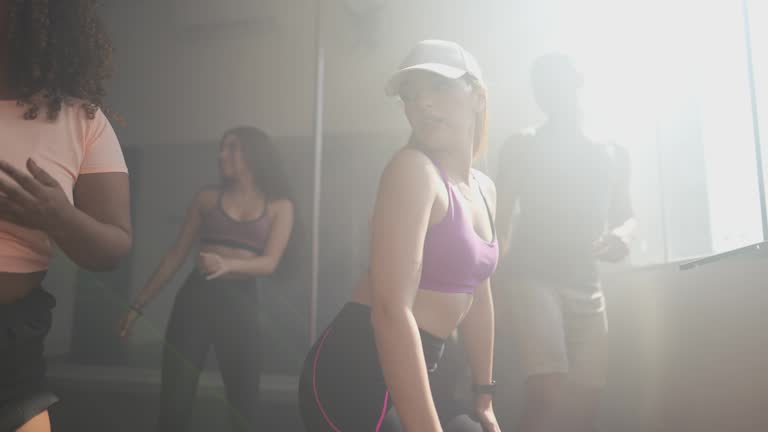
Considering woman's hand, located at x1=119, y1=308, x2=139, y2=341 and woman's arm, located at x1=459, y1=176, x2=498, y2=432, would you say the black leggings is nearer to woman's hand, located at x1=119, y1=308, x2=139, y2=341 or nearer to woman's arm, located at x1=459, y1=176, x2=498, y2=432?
woman's arm, located at x1=459, y1=176, x2=498, y2=432

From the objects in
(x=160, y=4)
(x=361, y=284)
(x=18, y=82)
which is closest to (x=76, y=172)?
(x=18, y=82)

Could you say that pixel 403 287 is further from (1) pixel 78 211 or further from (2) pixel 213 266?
(2) pixel 213 266

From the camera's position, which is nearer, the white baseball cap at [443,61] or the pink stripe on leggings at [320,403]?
the pink stripe on leggings at [320,403]

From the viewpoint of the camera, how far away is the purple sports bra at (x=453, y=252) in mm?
716

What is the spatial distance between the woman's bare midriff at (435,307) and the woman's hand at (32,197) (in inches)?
16.0

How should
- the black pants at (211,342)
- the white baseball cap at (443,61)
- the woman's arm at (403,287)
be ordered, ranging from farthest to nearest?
the black pants at (211,342) → the white baseball cap at (443,61) → the woman's arm at (403,287)

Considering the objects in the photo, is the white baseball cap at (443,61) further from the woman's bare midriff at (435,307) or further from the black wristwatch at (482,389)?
the black wristwatch at (482,389)

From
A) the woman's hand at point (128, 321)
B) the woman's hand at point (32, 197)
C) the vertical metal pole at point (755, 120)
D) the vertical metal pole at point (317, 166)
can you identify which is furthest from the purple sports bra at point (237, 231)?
the vertical metal pole at point (755, 120)

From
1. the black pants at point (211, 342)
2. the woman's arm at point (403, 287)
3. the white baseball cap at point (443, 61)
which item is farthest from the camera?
the black pants at point (211, 342)

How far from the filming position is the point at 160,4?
1.29m

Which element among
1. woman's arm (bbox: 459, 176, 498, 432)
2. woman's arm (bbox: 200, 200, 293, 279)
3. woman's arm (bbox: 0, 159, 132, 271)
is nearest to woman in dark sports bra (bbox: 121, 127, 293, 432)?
woman's arm (bbox: 200, 200, 293, 279)

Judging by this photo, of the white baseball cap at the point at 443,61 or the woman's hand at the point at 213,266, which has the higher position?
the white baseball cap at the point at 443,61

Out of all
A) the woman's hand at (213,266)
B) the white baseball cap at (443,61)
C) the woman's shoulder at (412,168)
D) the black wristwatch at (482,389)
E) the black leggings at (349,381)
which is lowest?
the black wristwatch at (482,389)

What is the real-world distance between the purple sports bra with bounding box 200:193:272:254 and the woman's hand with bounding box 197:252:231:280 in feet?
0.10
